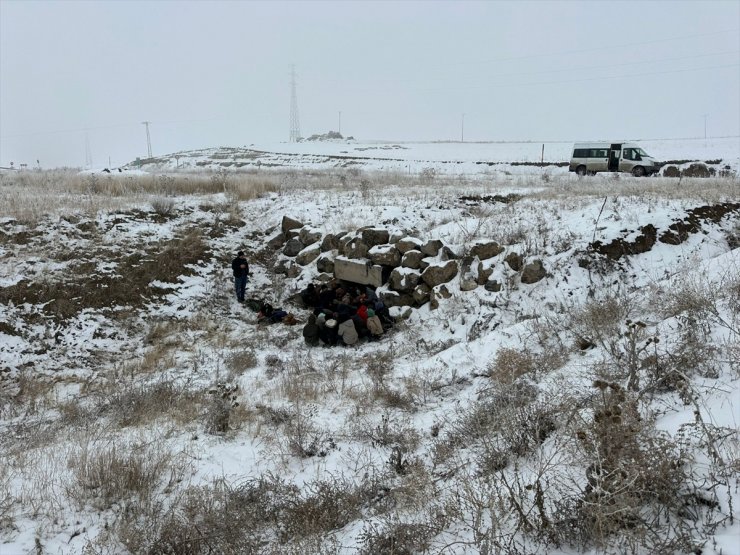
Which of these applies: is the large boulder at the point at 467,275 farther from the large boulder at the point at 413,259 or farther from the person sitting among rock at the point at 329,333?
the person sitting among rock at the point at 329,333

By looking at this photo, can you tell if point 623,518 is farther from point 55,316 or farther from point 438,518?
point 55,316

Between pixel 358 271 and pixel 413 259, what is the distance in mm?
1494

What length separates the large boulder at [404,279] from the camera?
1029cm

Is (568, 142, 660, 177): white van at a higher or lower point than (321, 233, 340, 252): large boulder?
higher

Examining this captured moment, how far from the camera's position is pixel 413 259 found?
1057 centimetres

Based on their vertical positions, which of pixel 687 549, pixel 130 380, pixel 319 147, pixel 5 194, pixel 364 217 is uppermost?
pixel 319 147

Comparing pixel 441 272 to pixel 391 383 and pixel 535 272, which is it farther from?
pixel 391 383

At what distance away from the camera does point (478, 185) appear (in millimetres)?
16641

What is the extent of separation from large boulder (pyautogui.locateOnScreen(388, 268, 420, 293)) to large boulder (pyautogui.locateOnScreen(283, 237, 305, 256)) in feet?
11.9

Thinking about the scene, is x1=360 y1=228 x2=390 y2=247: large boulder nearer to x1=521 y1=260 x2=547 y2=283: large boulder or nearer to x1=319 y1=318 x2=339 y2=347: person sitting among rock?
x1=319 y1=318 x2=339 y2=347: person sitting among rock

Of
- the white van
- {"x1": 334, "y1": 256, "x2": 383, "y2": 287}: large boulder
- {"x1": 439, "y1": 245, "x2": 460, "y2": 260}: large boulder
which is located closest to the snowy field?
{"x1": 439, "y1": 245, "x2": 460, "y2": 260}: large boulder

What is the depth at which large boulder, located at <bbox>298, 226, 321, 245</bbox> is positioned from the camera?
1302cm

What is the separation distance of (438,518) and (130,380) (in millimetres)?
6178

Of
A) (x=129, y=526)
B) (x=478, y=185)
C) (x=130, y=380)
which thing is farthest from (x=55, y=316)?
(x=478, y=185)
